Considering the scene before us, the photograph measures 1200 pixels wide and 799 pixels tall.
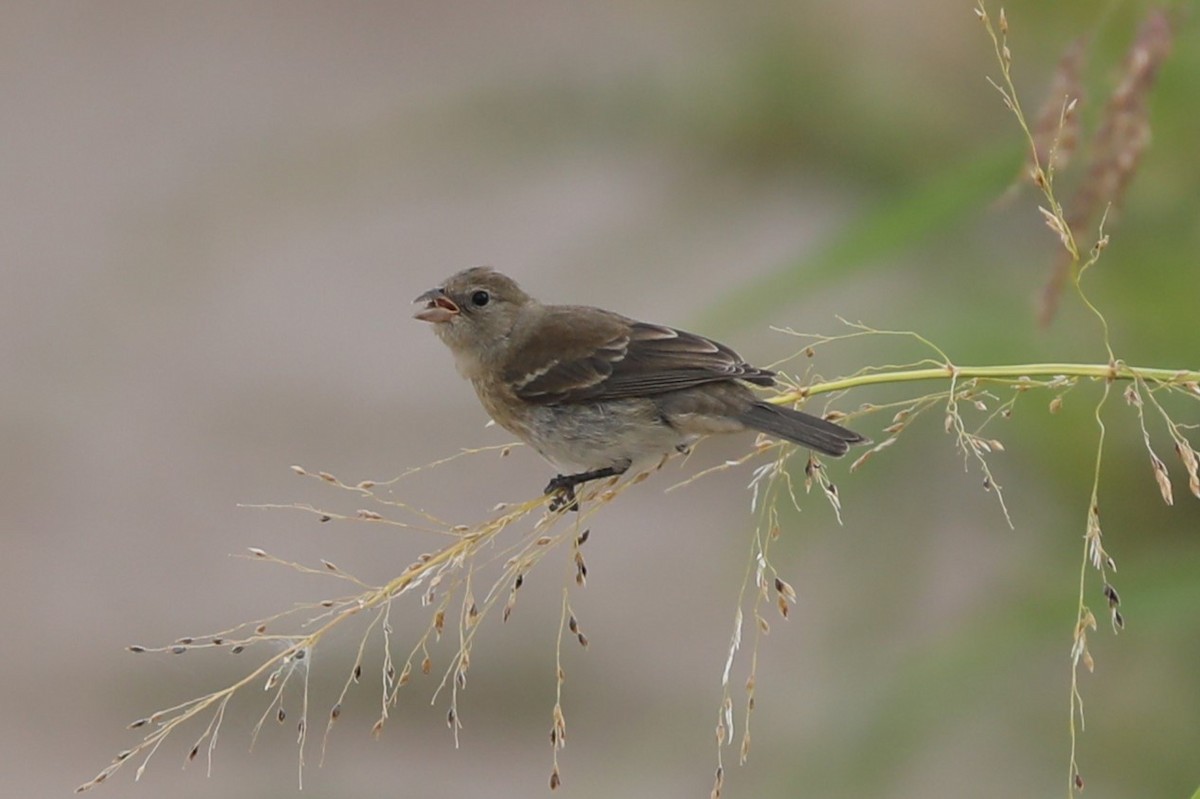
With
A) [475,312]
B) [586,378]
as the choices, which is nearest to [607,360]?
[586,378]

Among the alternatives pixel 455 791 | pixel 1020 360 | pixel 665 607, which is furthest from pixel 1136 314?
pixel 665 607

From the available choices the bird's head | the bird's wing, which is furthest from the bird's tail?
the bird's head

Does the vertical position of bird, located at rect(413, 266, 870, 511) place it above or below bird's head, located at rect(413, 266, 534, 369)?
below

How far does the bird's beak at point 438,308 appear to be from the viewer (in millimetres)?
3703

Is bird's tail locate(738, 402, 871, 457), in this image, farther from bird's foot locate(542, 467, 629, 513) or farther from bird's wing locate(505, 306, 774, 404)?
bird's foot locate(542, 467, 629, 513)

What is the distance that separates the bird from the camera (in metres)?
3.11

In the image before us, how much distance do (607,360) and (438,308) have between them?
55 cm

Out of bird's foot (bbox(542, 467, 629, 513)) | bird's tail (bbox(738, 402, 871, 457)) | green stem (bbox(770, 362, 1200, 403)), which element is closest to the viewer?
green stem (bbox(770, 362, 1200, 403))

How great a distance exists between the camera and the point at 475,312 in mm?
3725

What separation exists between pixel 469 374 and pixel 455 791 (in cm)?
357

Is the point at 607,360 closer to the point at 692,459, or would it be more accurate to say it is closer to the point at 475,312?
the point at 475,312

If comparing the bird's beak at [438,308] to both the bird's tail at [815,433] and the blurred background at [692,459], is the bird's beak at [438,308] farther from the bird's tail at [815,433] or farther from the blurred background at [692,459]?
the bird's tail at [815,433]

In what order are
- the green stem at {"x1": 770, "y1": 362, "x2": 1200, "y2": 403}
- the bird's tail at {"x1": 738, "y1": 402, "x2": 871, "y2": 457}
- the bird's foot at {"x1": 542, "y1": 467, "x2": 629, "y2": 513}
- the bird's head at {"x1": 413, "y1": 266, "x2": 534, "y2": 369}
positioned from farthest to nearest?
the bird's head at {"x1": 413, "y1": 266, "x2": 534, "y2": 369}, the bird's foot at {"x1": 542, "y1": 467, "x2": 629, "y2": 513}, the bird's tail at {"x1": 738, "y1": 402, "x2": 871, "y2": 457}, the green stem at {"x1": 770, "y1": 362, "x2": 1200, "y2": 403}

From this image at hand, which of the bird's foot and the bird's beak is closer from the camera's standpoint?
the bird's foot
